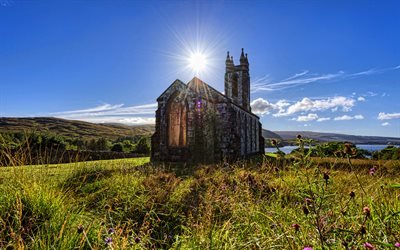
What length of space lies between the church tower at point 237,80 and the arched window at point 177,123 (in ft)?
32.1

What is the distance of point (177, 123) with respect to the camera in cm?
1850

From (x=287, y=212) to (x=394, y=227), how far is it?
1490mm

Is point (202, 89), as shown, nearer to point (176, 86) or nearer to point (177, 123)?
point (176, 86)

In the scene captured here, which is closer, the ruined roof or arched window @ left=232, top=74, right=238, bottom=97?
the ruined roof

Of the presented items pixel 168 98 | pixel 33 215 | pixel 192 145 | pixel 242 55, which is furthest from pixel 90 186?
pixel 242 55

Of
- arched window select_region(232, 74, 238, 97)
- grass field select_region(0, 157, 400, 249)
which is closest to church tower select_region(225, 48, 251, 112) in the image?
arched window select_region(232, 74, 238, 97)

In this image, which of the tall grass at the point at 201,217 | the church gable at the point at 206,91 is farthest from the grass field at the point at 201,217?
the church gable at the point at 206,91

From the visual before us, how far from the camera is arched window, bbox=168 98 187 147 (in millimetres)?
18297

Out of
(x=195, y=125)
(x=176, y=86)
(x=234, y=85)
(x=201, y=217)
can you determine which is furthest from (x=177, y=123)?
(x=201, y=217)

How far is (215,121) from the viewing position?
18.2 m

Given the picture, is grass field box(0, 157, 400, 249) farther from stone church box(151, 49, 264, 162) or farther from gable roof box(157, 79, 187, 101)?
gable roof box(157, 79, 187, 101)

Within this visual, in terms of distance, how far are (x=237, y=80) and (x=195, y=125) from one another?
1148cm

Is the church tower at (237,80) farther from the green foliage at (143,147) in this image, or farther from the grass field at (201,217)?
the grass field at (201,217)

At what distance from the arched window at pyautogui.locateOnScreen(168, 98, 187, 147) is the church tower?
Answer: 9.77 m
